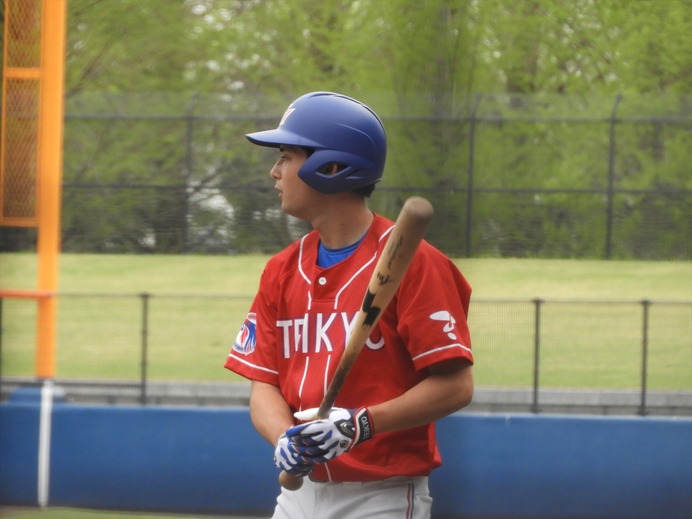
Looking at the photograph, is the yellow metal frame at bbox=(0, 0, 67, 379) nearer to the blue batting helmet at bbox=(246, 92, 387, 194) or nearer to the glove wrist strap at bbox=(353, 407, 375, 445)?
the blue batting helmet at bbox=(246, 92, 387, 194)

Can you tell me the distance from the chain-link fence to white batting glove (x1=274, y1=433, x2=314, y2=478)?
73cm

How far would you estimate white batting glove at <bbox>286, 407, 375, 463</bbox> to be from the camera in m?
1.42

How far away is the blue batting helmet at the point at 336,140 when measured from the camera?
1.57 metres

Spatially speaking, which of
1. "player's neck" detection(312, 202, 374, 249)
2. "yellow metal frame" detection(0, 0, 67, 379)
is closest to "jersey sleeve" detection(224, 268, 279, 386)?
"player's neck" detection(312, 202, 374, 249)

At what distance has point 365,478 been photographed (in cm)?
158

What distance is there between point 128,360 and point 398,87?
3472 mm

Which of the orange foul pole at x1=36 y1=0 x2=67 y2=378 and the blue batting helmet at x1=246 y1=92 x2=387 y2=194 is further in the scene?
the orange foul pole at x1=36 y1=0 x2=67 y2=378

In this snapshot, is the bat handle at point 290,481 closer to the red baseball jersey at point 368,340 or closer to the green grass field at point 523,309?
the red baseball jersey at point 368,340

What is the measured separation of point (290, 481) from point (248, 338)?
0.91 ft

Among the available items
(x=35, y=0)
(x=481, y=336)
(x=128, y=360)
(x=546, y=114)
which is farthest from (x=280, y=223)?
(x=128, y=360)

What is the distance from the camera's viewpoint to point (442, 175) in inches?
83.0

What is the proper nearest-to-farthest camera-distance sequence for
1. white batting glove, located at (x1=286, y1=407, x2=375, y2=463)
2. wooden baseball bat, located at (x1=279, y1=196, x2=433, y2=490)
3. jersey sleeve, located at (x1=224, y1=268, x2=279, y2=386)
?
wooden baseball bat, located at (x1=279, y1=196, x2=433, y2=490) → white batting glove, located at (x1=286, y1=407, x2=375, y2=463) → jersey sleeve, located at (x1=224, y1=268, x2=279, y2=386)

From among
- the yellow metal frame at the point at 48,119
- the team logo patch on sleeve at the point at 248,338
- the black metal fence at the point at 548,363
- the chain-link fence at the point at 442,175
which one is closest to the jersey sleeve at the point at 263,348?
the team logo patch on sleeve at the point at 248,338

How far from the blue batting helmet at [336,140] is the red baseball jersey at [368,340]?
0.10 m
